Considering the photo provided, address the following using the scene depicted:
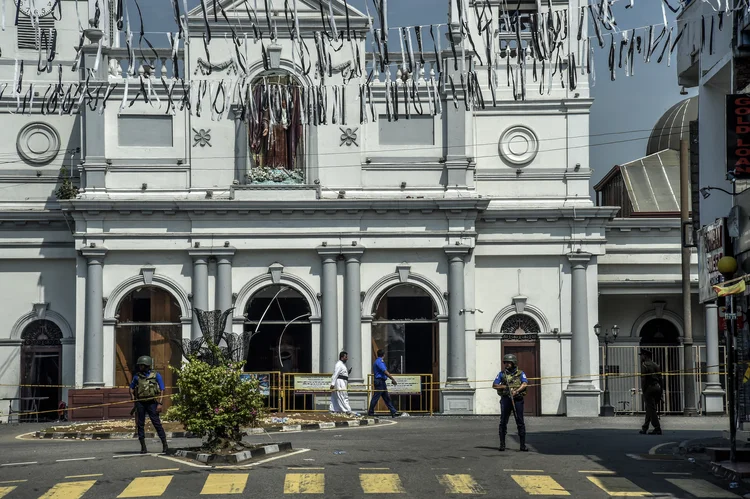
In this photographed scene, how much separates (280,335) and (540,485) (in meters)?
24.9

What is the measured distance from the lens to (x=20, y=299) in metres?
39.7

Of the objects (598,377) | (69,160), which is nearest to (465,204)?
(598,377)

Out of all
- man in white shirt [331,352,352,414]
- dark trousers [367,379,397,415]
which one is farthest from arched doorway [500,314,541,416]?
man in white shirt [331,352,352,414]

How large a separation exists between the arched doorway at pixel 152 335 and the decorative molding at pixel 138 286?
253 millimetres

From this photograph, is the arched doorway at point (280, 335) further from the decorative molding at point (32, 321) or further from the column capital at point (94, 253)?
the decorative molding at point (32, 321)

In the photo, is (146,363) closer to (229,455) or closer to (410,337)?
(229,455)

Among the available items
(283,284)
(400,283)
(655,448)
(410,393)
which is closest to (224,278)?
(283,284)

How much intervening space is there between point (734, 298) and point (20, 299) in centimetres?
2530

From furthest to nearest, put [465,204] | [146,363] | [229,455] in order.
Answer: [465,204] → [146,363] → [229,455]

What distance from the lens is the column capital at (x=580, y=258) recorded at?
39625mm

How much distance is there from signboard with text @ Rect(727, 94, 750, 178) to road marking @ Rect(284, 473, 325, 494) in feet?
28.9

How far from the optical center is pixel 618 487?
55.1 feet

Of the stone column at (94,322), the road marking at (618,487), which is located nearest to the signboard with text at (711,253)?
the road marking at (618,487)

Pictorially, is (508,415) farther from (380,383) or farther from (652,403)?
(380,383)
